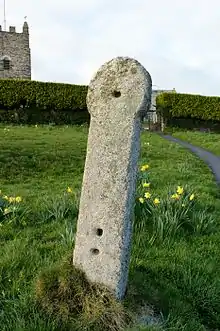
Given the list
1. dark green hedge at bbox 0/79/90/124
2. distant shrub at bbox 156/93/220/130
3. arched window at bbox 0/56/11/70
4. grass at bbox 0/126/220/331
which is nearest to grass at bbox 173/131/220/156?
distant shrub at bbox 156/93/220/130

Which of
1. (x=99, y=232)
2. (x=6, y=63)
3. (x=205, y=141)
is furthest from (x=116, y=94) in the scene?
(x=6, y=63)

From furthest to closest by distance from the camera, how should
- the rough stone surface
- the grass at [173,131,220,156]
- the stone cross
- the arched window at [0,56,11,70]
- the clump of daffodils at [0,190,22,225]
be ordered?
1. the rough stone surface
2. the arched window at [0,56,11,70]
3. the grass at [173,131,220,156]
4. the clump of daffodils at [0,190,22,225]
5. the stone cross

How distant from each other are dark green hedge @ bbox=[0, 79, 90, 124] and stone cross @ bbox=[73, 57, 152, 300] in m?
22.0

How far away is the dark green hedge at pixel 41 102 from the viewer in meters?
25.4

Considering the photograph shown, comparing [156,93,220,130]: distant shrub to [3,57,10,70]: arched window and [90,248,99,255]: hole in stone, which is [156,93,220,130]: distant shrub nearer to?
[3,57,10,70]: arched window

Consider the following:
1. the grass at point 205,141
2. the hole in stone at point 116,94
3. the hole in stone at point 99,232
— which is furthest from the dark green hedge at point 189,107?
the hole in stone at point 99,232

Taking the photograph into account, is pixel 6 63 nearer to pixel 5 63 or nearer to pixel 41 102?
pixel 5 63

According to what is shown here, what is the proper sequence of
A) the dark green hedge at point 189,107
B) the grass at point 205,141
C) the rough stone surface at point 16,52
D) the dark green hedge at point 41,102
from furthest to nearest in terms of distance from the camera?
the rough stone surface at point 16,52 < the dark green hedge at point 189,107 < the dark green hedge at point 41,102 < the grass at point 205,141

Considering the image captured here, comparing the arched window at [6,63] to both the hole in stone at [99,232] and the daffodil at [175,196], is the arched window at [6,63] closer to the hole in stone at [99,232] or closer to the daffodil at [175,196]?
the daffodil at [175,196]

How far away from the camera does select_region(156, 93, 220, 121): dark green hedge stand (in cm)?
2858

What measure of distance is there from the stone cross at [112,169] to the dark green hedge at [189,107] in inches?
1008

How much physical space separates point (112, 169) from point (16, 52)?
42.0 metres

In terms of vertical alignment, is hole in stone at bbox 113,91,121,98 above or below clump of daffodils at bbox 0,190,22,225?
above

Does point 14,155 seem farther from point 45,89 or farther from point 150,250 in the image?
point 45,89
